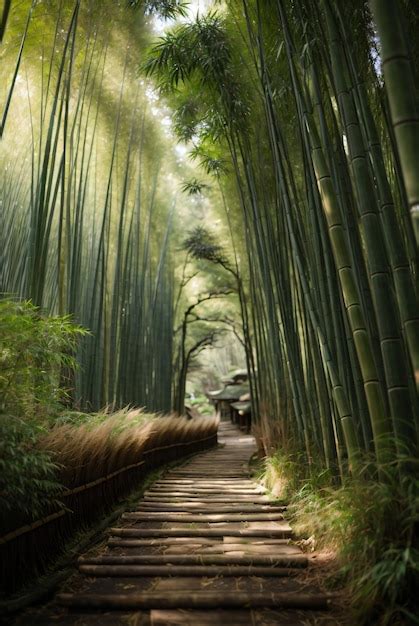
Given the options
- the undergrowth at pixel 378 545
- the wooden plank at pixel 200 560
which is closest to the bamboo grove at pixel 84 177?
the wooden plank at pixel 200 560

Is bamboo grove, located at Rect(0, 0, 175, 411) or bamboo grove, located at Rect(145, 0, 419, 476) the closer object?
bamboo grove, located at Rect(145, 0, 419, 476)

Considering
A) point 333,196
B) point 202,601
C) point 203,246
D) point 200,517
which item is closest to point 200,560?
point 202,601

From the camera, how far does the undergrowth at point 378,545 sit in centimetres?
111

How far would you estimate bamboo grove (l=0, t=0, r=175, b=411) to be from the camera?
343 centimetres

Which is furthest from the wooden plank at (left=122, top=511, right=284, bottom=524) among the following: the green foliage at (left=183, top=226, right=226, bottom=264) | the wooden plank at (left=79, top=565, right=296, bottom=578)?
the green foliage at (left=183, top=226, right=226, bottom=264)

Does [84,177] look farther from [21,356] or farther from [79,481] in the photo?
[79,481]

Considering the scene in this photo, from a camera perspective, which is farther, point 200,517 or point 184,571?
point 200,517

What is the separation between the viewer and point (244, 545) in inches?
69.9

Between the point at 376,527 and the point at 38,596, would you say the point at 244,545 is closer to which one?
the point at 376,527

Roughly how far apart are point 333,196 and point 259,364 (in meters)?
3.51

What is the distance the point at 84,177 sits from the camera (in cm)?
459

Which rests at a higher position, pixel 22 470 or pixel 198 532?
pixel 22 470

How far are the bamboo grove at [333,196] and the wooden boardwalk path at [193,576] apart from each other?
1.56 feet

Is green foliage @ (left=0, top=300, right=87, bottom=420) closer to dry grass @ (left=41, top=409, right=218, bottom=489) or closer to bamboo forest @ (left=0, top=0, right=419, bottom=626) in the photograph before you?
bamboo forest @ (left=0, top=0, right=419, bottom=626)
